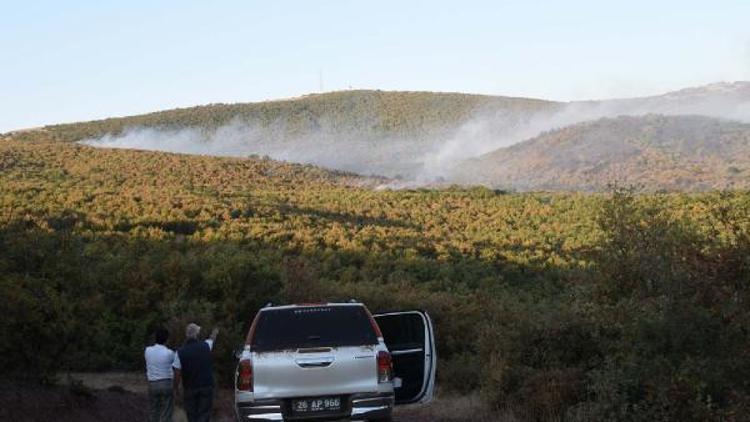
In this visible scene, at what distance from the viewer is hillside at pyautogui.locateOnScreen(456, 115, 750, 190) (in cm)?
8338

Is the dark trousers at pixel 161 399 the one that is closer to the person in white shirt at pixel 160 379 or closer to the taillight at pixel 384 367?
the person in white shirt at pixel 160 379

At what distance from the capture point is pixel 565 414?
1367cm

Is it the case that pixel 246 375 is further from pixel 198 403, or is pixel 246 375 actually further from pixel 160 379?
pixel 160 379

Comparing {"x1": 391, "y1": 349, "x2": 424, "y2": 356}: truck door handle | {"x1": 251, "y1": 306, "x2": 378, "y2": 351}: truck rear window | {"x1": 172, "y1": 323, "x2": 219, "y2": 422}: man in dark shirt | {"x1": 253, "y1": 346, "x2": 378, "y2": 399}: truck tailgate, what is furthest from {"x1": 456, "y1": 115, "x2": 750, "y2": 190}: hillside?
{"x1": 172, "y1": 323, "x2": 219, "y2": 422}: man in dark shirt

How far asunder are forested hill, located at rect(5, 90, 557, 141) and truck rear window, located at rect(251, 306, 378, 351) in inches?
4337

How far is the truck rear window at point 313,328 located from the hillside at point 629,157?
223 feet

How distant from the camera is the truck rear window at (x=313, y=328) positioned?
39.4 ft

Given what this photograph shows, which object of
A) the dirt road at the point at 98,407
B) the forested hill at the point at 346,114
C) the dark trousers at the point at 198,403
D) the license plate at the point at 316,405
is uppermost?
the forested hill at the point at 346,114

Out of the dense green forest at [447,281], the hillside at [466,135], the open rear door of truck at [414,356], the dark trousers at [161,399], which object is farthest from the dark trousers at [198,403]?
the hillside at [466,135]

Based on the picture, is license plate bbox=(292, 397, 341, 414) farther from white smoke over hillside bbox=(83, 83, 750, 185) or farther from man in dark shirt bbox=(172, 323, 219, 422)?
white smoke over hillside bbox=(83, 83, 750, 185)

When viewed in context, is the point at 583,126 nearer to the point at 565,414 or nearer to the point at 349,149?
the point at 349,149

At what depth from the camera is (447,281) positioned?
40938 millimetres

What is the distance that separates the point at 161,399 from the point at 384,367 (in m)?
3.10

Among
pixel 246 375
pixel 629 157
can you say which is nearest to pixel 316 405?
pixel 246 375
